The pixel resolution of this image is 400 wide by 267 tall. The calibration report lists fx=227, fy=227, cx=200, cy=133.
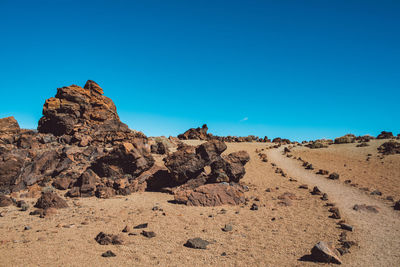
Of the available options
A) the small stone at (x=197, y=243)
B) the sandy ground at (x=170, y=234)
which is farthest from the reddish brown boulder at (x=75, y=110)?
the small stone at (x=197, y=243)

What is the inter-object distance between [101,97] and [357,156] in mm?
34934

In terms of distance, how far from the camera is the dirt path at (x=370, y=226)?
7.64m

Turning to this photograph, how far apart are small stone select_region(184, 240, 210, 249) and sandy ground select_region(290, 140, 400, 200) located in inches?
556

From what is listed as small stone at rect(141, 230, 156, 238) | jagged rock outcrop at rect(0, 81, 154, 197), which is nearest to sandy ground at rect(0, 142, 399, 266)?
small stone at rect(141, 230, 156, 238)

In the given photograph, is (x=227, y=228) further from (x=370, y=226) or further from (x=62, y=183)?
(x=62, y=183)

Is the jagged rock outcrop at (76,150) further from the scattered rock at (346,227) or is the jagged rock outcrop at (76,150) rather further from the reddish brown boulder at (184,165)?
the scattered rock at (346,227)

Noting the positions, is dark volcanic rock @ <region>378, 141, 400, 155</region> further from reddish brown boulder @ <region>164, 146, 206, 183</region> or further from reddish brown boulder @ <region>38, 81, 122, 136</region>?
reddish brown boulder @ <region>38, 81, 122, 136</region>

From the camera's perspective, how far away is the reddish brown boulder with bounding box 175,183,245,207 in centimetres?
1354

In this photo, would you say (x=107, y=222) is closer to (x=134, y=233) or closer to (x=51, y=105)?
(x=134, y=233)

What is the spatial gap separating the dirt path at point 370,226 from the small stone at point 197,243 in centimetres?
479

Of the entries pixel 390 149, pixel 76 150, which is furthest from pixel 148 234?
pixel 390 149

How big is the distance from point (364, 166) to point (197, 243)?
2514 centimetres

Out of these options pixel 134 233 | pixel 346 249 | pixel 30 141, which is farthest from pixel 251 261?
pixel 30 141

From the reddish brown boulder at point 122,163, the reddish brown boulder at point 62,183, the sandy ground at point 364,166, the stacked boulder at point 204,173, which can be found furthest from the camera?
the sandy ground at point 364,166
